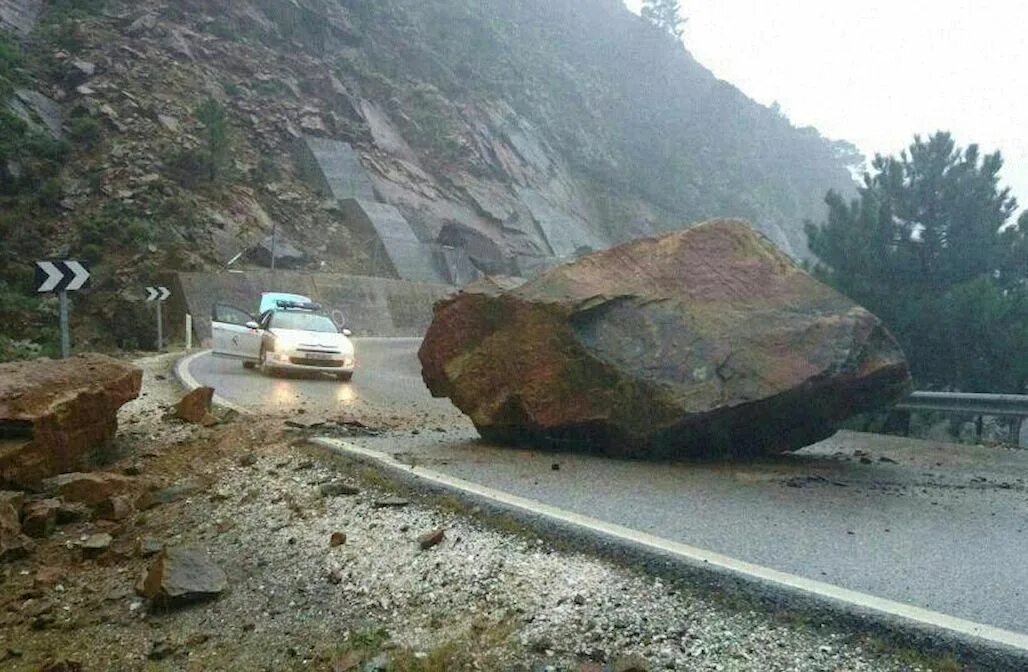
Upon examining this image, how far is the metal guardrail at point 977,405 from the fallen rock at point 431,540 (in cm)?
743

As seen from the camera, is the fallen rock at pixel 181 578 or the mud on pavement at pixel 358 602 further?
the fallen rock at pixel 181 578

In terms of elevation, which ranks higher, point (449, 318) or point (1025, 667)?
point (449, 318)

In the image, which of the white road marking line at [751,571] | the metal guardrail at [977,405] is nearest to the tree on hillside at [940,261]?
the metal guardrail at [977,405]

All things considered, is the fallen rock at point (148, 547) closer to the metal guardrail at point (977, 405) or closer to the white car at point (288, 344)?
the metal guardrail at point (977, 405)

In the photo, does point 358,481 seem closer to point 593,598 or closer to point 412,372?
point 593,598

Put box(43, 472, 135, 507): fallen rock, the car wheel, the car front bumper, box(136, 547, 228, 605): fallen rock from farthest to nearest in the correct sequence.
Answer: the car wheel → the car front bumper → box(43, 472, 135, 507): fallen rock → box(136, 547, 228, 605): fallen rock

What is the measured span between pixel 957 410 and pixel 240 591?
8.74m

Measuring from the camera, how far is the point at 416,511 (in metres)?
5.26

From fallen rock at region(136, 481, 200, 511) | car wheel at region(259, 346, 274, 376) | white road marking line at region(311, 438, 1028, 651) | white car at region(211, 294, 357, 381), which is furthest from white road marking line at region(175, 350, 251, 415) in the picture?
white road marking line at region(311, 438, 1028, 651)

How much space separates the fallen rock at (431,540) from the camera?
15.5ft

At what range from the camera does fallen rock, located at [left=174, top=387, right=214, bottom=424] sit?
9188 mm

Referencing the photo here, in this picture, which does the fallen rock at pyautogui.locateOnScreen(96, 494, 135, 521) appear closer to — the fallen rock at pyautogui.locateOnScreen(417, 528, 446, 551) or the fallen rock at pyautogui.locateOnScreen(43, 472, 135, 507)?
the fallen rock at pyautogui.locateOnScreen(43, 472, 135, 507)

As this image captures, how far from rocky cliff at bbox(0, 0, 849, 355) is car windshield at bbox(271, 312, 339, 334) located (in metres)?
13.5

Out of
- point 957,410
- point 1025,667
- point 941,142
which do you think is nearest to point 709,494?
point 1025,667
